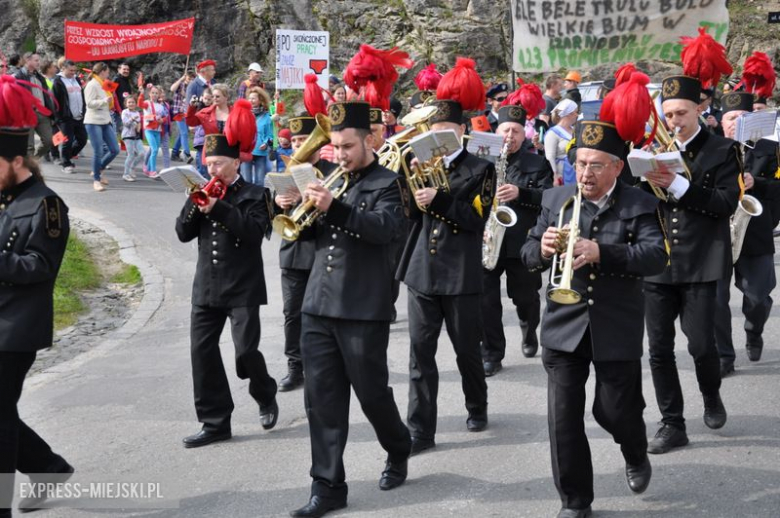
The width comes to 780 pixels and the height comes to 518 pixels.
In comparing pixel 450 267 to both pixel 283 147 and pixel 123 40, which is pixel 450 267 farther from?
pixel 123 40

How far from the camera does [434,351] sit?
6660 mm

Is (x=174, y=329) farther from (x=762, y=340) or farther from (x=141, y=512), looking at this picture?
(x=762, y=340)

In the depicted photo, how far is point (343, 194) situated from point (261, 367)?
1792mm

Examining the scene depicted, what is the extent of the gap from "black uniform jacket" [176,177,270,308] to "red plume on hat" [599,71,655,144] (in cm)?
248

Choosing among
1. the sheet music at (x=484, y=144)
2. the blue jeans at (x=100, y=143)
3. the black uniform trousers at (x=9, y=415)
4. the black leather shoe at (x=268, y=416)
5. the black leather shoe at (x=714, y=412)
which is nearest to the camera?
the black uniform trousers at (x=9, y=415)

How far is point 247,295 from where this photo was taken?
22.3 ft

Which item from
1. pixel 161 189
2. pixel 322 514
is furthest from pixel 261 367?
pixel 161 189

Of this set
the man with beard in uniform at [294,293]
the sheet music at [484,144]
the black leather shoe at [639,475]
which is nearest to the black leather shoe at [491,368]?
the man with beard in uniform at [294,293]

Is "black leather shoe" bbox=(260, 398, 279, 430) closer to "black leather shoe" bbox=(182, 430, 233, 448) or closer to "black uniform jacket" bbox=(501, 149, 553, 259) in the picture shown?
"black leather shoe" bbox=(182, 430, 233, 448)

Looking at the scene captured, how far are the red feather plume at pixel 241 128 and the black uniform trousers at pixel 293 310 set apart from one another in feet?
5.19

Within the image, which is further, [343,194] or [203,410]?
[203,410]

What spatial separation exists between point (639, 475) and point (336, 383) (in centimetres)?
171

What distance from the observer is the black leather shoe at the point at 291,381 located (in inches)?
319

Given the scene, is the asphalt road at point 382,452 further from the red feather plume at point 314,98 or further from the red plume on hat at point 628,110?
the red feather plume at point 314,98
